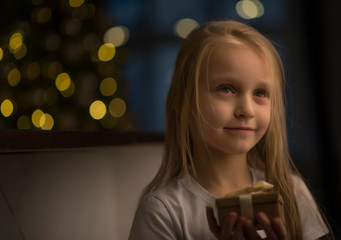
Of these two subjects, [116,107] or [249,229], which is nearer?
[249,229]

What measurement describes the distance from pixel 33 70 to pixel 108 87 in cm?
41

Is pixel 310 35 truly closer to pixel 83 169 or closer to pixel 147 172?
pixel 147 172

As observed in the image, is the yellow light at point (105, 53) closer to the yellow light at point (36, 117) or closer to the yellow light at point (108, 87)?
the yellow light at point (108, 87)

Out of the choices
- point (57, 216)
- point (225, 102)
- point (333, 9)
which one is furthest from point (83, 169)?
point (333, 9)

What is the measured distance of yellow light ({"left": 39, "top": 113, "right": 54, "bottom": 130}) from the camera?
89.0 inches

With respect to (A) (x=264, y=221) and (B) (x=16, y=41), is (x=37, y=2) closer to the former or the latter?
(B) (x=16, y=41)

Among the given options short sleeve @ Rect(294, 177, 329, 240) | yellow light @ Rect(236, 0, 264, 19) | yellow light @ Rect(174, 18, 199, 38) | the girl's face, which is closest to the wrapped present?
the girl's face

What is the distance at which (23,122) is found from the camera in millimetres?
2271

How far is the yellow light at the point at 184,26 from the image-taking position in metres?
3.38

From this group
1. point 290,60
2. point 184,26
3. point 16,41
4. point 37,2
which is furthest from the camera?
point 184,26

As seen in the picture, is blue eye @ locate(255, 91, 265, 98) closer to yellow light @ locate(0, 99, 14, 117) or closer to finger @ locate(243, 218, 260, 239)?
finger @ locate(243, 218, 260, 239)

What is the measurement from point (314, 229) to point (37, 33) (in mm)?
1796

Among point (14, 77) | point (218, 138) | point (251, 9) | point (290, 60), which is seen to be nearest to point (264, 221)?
point (218, 138)

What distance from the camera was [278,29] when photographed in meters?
3.12
